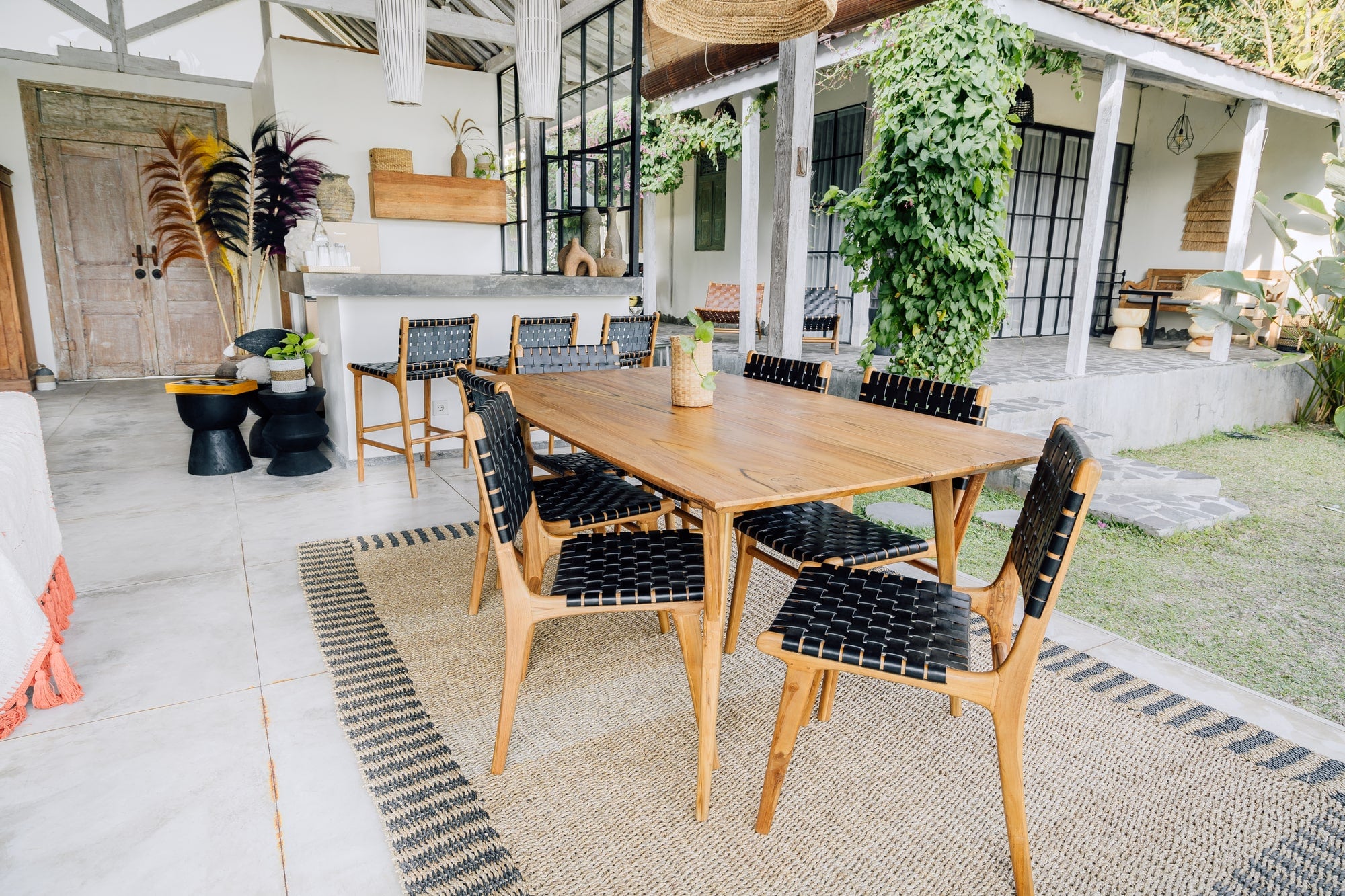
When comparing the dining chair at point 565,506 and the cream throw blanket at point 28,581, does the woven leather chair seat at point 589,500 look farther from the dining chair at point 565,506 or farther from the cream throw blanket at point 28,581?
the cream throw blanket at point 28,581

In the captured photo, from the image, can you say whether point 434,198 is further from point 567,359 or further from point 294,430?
point 567,359

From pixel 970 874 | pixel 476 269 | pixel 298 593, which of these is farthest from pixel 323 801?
pixel 476 269

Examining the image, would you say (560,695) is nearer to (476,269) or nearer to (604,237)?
(604,237)

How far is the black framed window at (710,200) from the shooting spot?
872 cm

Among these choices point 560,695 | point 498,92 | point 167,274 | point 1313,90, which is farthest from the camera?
point 167,274

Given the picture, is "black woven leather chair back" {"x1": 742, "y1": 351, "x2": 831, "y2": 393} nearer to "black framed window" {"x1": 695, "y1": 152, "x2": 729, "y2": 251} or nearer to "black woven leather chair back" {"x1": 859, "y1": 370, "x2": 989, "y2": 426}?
"black woven leather chair back" {"x1": 859, "y1": 370, "x2": 989, "y2": 426}

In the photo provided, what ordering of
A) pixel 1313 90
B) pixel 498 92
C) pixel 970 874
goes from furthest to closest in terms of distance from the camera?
pixel 498 92, pixel 1313 90, pixel 970 874

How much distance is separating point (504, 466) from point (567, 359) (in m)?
1.57

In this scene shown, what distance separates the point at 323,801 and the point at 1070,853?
5.12 feet

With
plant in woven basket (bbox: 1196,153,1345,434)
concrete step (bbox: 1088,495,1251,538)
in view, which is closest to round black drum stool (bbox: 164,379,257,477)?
concrete step (bbox: 1088,495,1251,538)

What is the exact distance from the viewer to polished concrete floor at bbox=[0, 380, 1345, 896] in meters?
1.48

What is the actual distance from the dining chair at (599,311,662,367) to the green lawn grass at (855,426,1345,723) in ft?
4.43

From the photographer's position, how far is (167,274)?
293 inches

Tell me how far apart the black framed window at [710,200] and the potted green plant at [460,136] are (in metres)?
2.80
